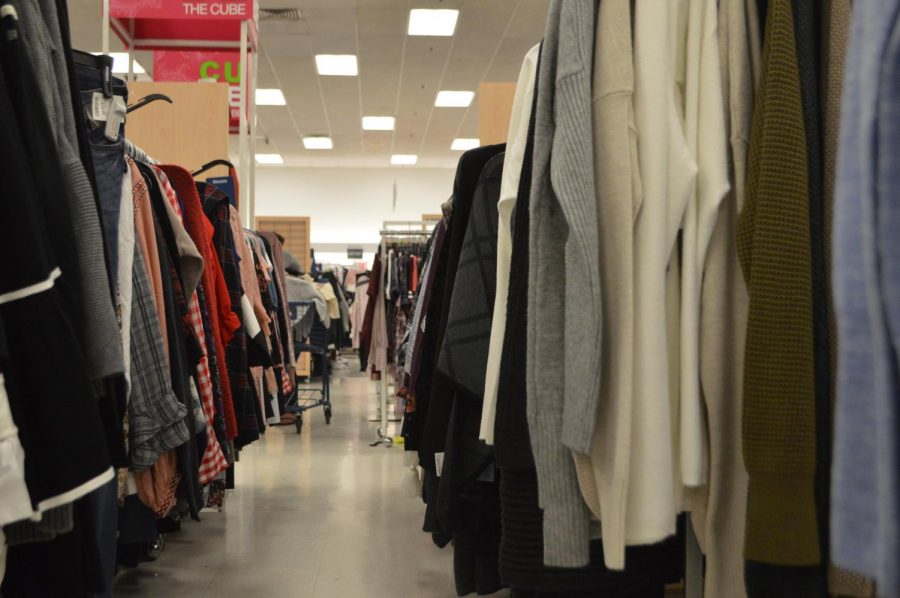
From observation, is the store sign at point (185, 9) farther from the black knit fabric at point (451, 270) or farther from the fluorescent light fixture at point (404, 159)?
the fluorescent light fixture at point (404, 159)

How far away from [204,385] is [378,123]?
11.3 meters

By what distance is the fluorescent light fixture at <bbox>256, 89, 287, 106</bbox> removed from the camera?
36.5ft

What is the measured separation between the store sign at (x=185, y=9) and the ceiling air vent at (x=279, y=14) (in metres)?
3.44

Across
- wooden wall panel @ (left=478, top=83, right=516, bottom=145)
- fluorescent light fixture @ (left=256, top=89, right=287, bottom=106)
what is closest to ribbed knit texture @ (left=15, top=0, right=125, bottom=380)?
wooden wall panel @ (left=478, top=83, right=516, bottom=145)

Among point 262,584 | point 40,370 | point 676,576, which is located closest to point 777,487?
point 676,576

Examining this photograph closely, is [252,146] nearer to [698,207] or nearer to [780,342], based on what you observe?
[698,207]

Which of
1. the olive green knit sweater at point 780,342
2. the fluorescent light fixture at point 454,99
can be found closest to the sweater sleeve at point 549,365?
the olive green knit sweater at point 780,342

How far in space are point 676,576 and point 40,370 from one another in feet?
3.71

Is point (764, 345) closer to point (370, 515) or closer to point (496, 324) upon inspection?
point (496, 324)

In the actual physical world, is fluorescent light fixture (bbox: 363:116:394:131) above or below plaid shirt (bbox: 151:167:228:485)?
above

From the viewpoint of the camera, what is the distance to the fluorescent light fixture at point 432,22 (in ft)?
26.7

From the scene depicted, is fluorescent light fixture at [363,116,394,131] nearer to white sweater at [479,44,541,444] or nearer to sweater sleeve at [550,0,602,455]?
white sweater at [479,44,541,444]

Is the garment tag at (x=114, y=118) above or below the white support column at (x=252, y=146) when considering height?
below

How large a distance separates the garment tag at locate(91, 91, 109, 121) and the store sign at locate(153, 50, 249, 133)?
12.2ft
